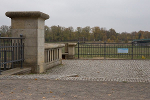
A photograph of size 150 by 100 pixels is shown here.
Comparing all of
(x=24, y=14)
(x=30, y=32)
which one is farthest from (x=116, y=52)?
(x=24, y=14)

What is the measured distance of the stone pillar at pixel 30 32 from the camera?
990 cm

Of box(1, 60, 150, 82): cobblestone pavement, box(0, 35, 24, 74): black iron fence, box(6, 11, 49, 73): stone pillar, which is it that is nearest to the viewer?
box(1, 60, 150, 82): cobblestone pavement

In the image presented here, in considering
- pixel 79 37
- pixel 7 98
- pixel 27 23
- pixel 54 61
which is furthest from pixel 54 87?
pixel 79 37

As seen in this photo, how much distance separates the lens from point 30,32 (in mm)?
9953

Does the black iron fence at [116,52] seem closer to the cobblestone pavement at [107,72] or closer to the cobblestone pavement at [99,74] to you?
the cobblestone pavement at [107,72]

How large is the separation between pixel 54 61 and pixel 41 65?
305 centimetres

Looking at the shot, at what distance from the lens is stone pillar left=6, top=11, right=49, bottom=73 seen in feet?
32.5

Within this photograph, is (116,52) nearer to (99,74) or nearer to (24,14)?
(99,74)

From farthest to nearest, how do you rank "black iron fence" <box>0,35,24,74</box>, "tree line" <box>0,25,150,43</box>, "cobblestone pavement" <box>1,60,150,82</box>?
1. "tree line" <box>0,25,150,43</box>
2. "black iron fence" <box>0,35,24,74</box>
3. "cobblestone pavement" <box>1,60,150,82</box>

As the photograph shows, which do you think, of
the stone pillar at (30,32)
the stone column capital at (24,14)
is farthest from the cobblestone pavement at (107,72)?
the stone column capital at (24,14)

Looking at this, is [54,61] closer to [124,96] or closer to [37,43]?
[37,43]

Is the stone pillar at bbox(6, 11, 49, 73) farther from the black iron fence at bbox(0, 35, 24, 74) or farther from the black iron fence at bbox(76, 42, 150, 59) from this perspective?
the black iron fence at bbox(76, 42, 150, 59)

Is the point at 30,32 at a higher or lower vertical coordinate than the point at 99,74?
higher

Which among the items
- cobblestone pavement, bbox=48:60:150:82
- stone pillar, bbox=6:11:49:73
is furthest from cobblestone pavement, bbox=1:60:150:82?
stone pillar, bbox=6:11:49:73
